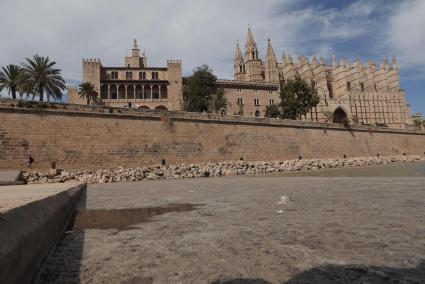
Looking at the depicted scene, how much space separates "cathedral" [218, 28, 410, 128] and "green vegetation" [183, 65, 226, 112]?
2483cm

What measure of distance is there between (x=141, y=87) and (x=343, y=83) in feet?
176

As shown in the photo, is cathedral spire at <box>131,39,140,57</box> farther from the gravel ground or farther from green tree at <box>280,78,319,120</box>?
the gravel ground

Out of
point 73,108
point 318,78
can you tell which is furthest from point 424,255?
point 318,78

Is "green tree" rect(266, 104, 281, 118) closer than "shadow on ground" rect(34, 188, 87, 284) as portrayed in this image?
No

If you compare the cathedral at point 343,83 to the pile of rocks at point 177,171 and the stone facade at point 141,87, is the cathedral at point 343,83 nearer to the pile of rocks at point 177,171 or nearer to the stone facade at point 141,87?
the stone facade at point 141,87

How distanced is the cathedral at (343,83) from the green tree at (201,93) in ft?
81.4

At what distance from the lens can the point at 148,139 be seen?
28.5m

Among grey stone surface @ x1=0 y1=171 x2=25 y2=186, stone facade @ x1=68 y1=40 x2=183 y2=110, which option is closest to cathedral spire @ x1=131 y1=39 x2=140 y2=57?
stone facade @ x1=68 y1=40 x2=183 y2=110

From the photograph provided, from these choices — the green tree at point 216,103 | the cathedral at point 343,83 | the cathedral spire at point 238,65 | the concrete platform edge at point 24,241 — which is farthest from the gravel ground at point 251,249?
the cathedral spire at point 238,65

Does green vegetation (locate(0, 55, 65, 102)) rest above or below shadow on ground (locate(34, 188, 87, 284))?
above

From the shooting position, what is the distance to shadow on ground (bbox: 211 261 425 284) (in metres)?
2.24

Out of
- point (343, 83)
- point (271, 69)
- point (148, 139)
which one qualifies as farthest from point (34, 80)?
point (343, 83)

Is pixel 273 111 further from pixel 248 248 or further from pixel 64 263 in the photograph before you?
pixel 64 263

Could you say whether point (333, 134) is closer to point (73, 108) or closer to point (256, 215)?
point (73, 108)
